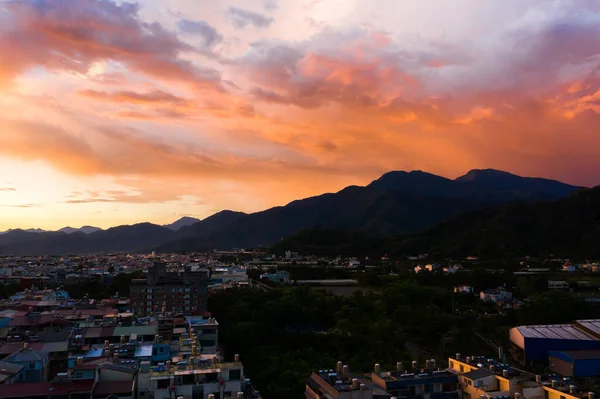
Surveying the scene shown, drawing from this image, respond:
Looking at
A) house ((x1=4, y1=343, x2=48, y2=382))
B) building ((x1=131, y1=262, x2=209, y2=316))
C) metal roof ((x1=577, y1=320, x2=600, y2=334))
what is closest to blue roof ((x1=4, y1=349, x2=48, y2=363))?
house ((x1=4, y1=343, x2=48, y2=382))

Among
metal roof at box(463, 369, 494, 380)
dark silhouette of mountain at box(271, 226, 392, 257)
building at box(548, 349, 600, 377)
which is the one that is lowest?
building at box(548, 349, 600, 377)

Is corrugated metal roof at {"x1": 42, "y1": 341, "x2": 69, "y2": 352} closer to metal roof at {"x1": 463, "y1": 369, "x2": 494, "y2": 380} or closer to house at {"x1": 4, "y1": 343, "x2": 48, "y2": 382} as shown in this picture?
house at {"x1": 4, "y1": 343, "x2": 48, "y2": 382}

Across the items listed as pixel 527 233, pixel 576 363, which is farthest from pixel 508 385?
pixel 527 233

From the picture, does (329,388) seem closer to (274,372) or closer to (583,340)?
(274,372)

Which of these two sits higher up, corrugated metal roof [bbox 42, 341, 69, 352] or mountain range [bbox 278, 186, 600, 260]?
mountain range [bbox 278, 186, 600, 260]

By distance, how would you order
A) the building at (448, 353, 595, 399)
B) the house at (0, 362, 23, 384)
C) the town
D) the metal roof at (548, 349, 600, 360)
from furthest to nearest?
the metal roof at (548, 349, 600, 360) < the house at (0, 362, 23, 384) < the town < the building at (448, 353, 595, 399)

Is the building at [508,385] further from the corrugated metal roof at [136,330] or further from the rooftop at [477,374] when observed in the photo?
the corrugated metal roof at [136,330]

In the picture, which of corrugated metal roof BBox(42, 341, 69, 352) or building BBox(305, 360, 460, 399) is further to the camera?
corrugated metal roof BBox(42, 341, 69, 352)
